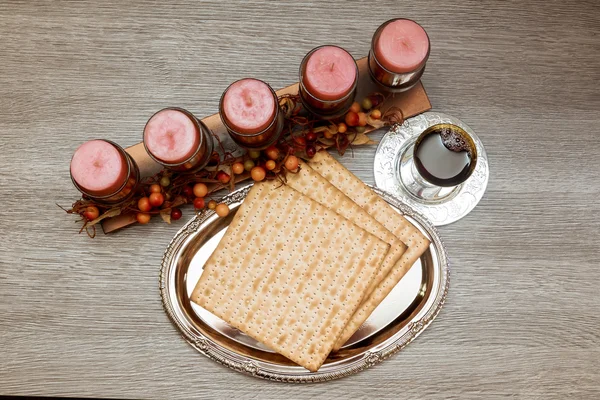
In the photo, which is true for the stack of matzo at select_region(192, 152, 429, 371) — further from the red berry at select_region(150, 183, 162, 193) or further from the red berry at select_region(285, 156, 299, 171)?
the red berry at select_region(150, 183, 162, 193)

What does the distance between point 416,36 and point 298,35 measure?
0.79 feet

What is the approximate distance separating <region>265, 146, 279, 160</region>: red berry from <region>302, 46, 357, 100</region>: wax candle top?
12 cm

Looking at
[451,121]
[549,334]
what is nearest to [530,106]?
[451,121]

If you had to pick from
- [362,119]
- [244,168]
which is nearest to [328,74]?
[362,119]

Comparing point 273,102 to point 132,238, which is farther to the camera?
point 132,238

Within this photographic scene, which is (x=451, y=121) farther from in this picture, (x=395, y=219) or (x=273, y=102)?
(x=273, y=102)

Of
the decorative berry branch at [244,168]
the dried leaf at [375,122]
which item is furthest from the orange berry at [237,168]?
the dried leaf at [375,122]

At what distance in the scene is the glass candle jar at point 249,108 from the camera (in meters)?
0.68

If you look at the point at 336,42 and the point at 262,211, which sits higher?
the point at 336,42

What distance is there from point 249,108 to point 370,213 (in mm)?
289

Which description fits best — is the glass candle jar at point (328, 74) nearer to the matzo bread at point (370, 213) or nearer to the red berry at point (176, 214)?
the matzo bread at point (370, 213)

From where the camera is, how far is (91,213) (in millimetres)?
745

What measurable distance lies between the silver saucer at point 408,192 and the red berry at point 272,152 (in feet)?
0.63

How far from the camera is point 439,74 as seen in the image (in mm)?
839
